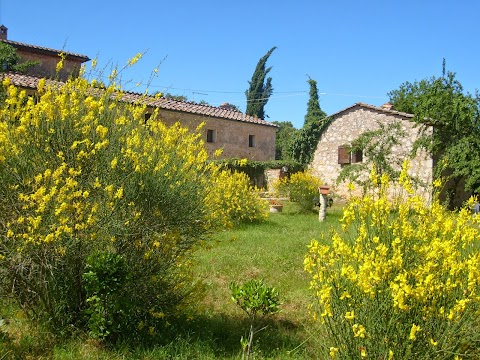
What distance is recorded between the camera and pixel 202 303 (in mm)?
4719

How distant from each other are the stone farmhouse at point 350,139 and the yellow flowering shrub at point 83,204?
1400cm

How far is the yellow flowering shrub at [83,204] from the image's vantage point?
3.21m

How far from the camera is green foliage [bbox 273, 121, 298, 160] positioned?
2283cm

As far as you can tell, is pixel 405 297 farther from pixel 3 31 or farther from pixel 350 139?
pixel 3 31

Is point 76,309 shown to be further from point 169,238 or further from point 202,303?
point 202,303

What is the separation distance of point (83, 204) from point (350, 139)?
57.0ft

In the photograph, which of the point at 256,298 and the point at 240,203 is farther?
the point at 240,203

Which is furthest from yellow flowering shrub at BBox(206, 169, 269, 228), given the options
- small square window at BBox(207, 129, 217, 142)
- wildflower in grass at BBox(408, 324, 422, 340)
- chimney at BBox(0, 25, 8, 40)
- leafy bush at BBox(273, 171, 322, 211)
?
chimney at BBox(0, 25, 8, 40)

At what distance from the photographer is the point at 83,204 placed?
3.34 m

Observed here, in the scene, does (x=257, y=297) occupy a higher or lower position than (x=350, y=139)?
lower

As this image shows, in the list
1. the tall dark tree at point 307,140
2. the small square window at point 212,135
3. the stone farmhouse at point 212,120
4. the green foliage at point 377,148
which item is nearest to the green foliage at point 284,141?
the tall dark tree at point 307,140

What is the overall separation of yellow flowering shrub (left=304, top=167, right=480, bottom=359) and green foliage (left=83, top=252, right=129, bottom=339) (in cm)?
139

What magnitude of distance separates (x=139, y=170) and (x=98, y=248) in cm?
69

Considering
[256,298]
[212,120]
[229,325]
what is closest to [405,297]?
[256,298]
